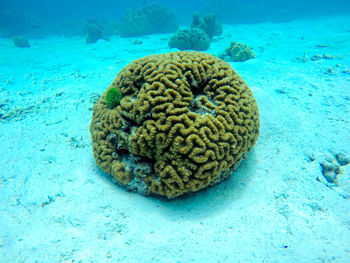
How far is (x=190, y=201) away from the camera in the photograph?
140 inches

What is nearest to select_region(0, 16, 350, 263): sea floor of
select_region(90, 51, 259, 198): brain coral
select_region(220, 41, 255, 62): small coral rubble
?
select_region(90, 51, 259, 198): brain coral

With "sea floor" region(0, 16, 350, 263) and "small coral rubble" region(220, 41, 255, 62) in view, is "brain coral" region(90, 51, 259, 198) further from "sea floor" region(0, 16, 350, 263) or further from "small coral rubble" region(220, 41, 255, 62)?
"small coral rubble" region(220, 41, 255, 62)

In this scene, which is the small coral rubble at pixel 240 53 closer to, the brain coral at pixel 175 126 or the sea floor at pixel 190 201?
the sea floor at pixel 190 201

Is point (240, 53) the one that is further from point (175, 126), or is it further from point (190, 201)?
point (190, 201)

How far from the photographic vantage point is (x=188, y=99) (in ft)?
11.8

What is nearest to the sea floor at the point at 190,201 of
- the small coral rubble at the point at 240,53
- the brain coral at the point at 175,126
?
the brain coral at the point at 175,126

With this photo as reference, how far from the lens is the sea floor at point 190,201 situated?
256 cm

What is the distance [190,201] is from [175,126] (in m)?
1.46

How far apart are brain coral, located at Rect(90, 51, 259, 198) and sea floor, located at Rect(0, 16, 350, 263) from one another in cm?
47

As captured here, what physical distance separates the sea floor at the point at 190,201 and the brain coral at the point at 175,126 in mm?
467

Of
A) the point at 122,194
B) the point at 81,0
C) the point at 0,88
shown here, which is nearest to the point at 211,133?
the point at 122,194

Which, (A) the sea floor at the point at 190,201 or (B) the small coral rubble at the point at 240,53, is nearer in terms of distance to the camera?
(A) the sea floor at the point at 190,201

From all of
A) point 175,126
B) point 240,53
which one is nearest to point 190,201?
point 175,126

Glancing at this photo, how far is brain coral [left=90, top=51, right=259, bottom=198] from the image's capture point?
3244mm
